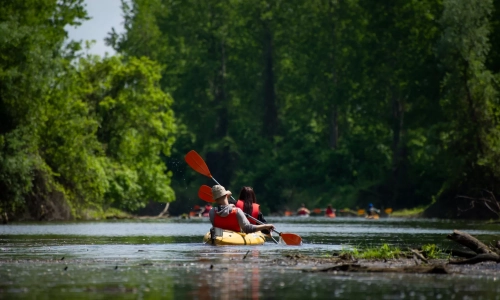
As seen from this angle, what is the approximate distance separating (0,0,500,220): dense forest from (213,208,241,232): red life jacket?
21.1 meters

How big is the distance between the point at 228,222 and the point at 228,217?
207 mm

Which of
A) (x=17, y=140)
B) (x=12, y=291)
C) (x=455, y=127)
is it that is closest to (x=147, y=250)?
(x=12, y=291)

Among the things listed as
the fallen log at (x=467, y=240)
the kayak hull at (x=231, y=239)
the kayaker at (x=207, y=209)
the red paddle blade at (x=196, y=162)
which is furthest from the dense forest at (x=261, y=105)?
the fallen log at (x=467, y=240)

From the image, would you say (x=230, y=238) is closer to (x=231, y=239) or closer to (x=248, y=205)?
(x=231, y=239)

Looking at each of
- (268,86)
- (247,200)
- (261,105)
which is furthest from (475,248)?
(261,105)

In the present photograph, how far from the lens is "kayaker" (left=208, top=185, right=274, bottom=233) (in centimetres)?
3141

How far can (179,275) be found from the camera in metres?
21.2

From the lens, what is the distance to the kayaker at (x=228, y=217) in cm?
3141

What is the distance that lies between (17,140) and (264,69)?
55681 mm

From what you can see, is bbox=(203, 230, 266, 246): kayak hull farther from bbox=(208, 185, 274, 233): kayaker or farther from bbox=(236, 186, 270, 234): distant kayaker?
bbox=(236, 186, 270, 234): distant kayaker

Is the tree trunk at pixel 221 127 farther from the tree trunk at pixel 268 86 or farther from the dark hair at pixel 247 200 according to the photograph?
the dark hair at pixel 247 200

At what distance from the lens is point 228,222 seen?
104 feet

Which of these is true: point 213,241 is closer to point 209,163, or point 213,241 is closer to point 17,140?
point 17,140

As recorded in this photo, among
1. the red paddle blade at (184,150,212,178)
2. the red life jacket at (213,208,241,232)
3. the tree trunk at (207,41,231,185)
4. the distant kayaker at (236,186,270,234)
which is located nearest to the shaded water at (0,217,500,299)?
the red life jacket at (213,208,241,232)
